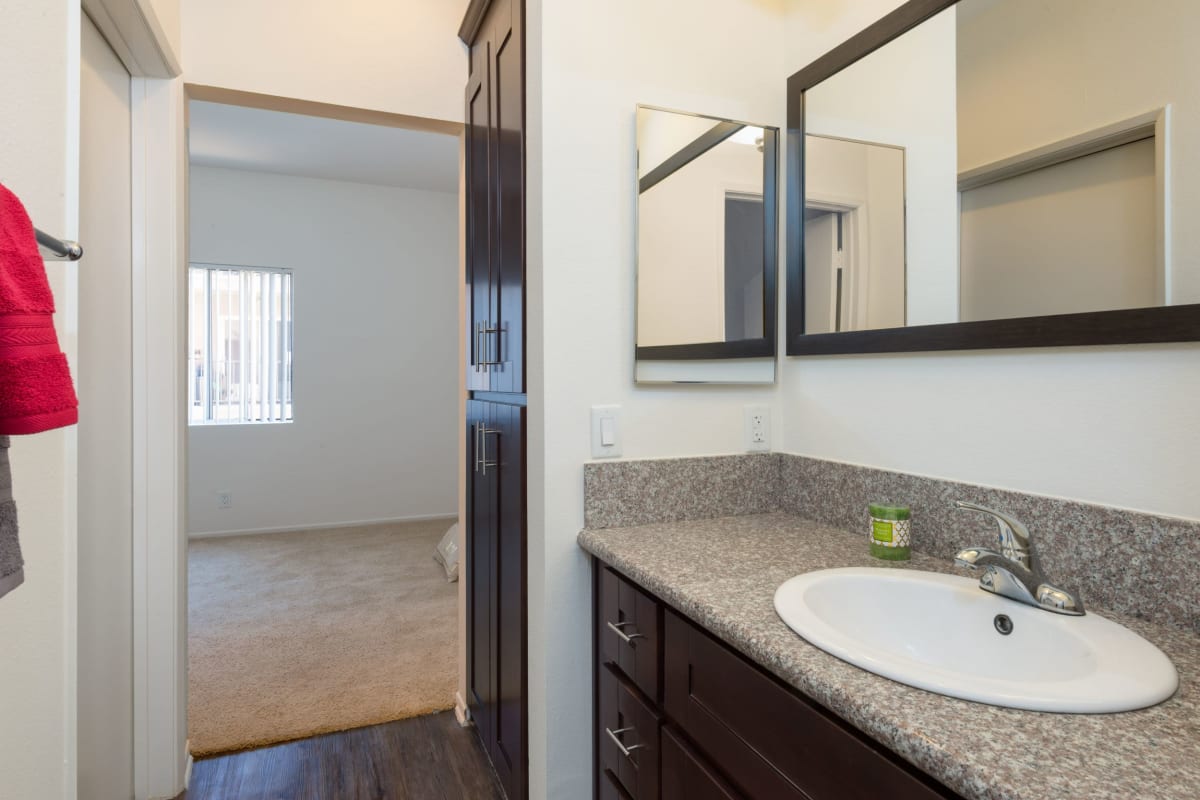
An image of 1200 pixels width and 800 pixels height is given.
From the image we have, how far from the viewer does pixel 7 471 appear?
24.2 inches

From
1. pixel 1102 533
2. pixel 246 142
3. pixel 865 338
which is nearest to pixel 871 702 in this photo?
pixel 1102 533

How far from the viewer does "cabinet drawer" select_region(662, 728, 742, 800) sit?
0.89 m

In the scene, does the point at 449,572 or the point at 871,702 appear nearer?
the point at 871,702

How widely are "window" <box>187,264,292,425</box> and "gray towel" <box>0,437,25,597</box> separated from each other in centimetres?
470

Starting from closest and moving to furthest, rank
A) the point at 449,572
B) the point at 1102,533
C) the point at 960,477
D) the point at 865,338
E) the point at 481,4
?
the point at 1102,533 → the point at 960,477 → the point at 865,338 → the point at 481,4 → the point at 449,572

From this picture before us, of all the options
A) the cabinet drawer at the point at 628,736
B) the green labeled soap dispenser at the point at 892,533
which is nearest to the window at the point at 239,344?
the cabinet drawer at the point at 628,736

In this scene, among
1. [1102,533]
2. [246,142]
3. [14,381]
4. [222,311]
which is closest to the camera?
[14,381]

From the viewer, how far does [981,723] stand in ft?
1.94

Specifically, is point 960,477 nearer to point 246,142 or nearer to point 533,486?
point 533,486

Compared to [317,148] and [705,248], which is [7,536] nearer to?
[705,248]

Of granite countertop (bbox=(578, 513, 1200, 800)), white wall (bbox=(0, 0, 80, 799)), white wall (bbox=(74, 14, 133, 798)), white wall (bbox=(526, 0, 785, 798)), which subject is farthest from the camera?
white wall (bbox=(74, 14, 133, 798))

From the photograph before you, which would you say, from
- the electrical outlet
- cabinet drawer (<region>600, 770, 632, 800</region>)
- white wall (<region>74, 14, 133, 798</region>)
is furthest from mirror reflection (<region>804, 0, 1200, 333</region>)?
white wall (<region>74, 14, 133, 798</region>)

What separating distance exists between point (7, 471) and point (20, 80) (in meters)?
0.50

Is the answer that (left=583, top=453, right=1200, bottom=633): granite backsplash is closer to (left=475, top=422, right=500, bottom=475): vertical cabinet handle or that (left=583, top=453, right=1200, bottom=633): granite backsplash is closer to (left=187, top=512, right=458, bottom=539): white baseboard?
(left=475, top=422, right=500, bottom=475): vertical cabinet handle
